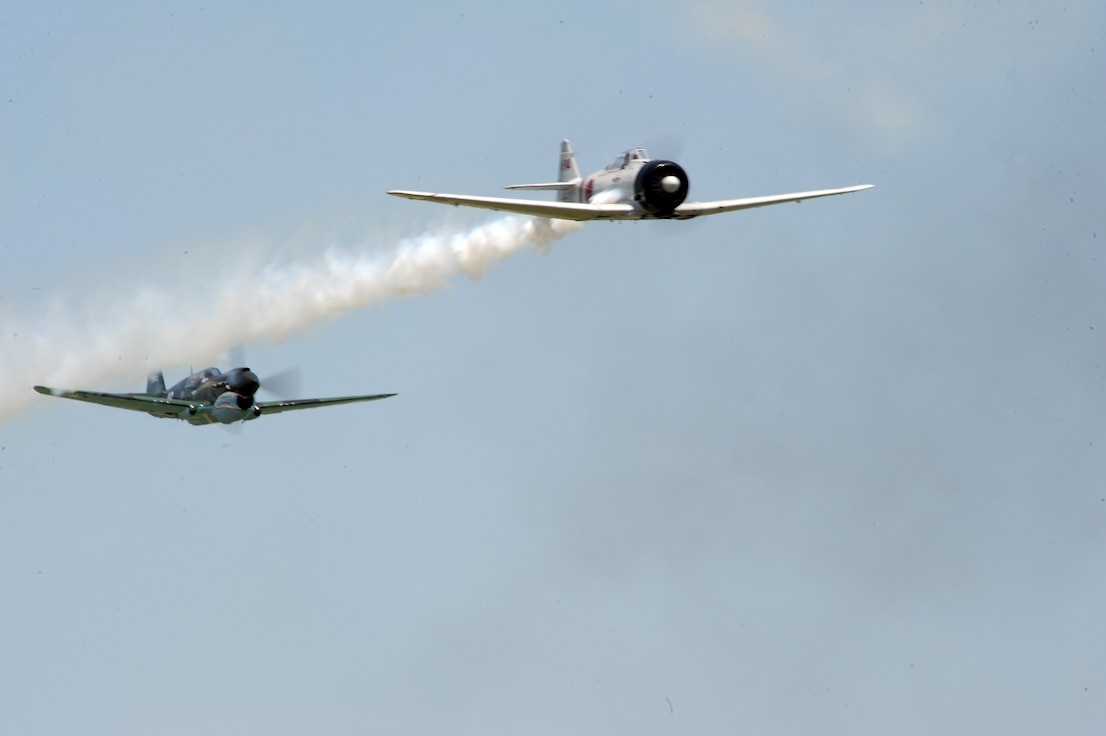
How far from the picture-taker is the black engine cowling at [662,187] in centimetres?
7262

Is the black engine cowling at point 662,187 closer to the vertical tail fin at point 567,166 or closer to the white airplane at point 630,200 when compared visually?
the white airplane at point 630,200

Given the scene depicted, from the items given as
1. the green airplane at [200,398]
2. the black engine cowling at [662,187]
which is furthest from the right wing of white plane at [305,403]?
the black engine cowling at [662,187]

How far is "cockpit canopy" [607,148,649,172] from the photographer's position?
75250 mm

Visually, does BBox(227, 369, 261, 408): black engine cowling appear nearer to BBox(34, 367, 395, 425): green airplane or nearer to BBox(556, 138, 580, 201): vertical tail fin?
BBox(34, 367, 395, 425): green airplane

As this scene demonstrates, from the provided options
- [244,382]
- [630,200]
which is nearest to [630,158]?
[630,200]

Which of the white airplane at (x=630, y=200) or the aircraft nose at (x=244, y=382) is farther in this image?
the aircraft nose at (x=244, y=382)

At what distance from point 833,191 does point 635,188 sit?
10.3m

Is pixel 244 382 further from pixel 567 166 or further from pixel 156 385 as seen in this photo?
pixel 567 166

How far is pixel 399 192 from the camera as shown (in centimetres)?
6800

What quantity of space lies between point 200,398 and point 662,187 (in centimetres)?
1978

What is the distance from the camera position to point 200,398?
79.9 m

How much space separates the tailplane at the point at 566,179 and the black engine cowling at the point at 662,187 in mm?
7648

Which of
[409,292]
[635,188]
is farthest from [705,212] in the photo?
[409,292]

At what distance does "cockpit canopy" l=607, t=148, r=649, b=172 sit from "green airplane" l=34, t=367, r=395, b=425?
51.9ft
